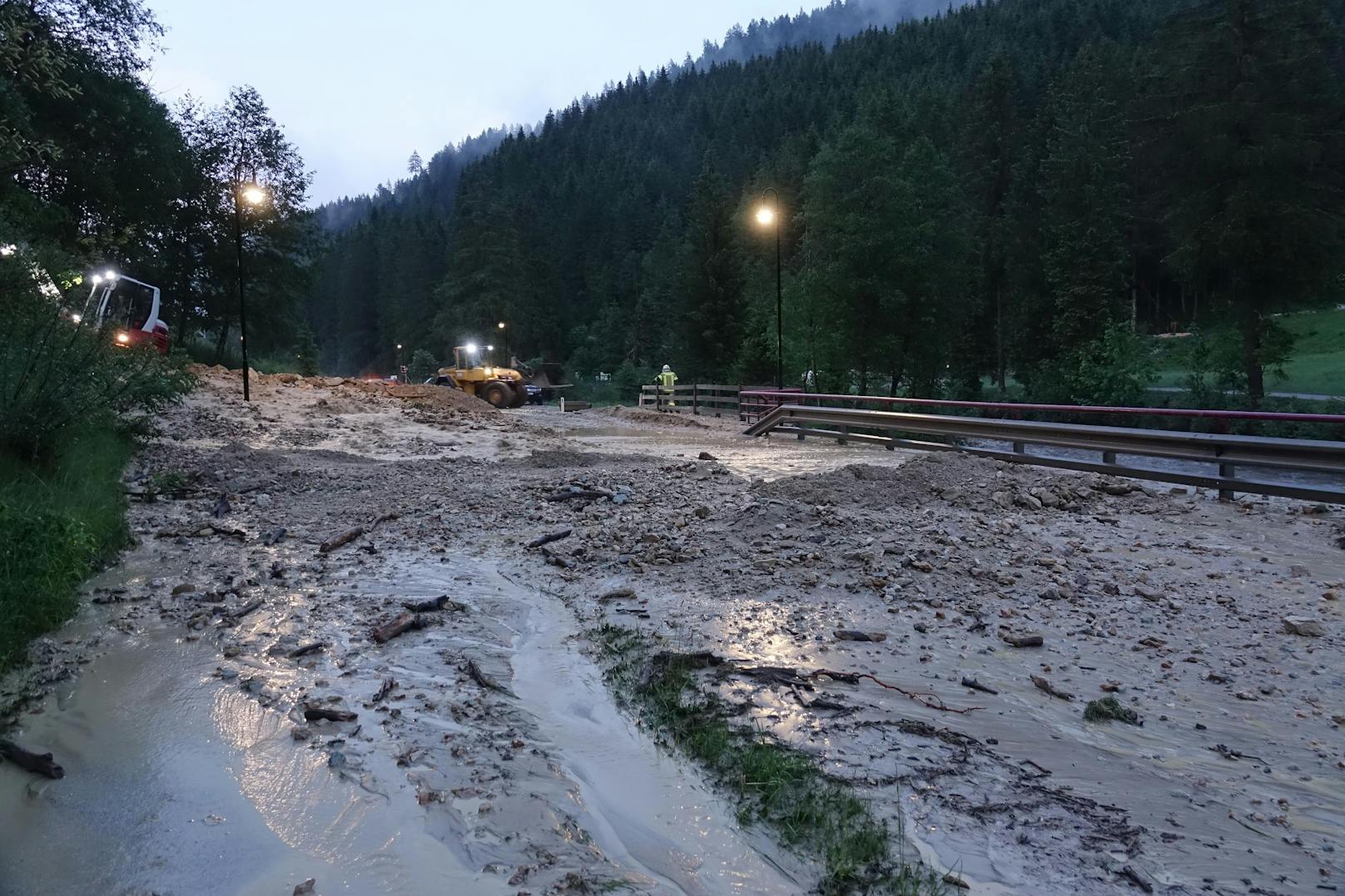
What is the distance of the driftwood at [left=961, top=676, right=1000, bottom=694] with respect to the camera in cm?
473

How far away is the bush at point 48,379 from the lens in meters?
7.86

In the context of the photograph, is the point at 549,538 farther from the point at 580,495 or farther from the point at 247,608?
the point at 247,608

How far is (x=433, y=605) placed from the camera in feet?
20.2

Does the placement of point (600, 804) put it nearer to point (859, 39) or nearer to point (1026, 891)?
point (1026, 891)

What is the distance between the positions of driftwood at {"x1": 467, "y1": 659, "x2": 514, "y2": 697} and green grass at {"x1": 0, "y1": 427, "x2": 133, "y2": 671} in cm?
254

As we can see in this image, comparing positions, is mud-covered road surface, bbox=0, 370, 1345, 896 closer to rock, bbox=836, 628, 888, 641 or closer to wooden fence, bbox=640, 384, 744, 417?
rock, bbox=836, 628, 888, 641

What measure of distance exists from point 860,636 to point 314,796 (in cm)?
330

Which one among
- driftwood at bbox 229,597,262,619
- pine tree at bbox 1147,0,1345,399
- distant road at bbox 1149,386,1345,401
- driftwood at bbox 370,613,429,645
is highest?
pine tree at bbox 1147,0,1345,399

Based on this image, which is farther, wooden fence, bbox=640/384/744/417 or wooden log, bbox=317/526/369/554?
wooden fence, bbox=640/384/744/417

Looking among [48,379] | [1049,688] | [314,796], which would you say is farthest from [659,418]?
[314,796]

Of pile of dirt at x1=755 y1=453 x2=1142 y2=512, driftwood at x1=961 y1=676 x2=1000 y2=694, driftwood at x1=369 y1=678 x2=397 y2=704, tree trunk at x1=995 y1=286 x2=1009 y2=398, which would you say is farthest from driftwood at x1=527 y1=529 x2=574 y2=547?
tree trunk at x1=995 y1=286 x2=1009 y2=398

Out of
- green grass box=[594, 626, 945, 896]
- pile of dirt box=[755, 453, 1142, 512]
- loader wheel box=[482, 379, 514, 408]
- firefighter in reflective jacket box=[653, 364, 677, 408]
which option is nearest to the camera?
green grass box=[594, 626, 945, 896]

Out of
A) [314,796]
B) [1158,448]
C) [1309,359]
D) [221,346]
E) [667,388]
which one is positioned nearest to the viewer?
[314,796]

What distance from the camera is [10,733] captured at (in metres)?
4.11
